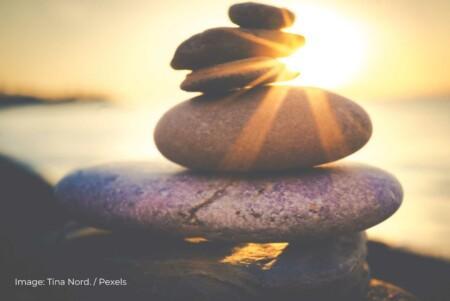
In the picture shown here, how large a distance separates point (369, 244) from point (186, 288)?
3.38 m

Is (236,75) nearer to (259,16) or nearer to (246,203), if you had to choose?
(259,16)

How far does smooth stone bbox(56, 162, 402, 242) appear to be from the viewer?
3.10m

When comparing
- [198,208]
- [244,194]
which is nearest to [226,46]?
[244,194]

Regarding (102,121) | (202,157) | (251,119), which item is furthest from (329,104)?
(102,121)

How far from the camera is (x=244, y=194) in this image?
127 inches

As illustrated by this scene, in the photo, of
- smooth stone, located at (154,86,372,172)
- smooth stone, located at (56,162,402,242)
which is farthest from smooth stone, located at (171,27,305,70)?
smooth stone, located at (56,162,402,242)

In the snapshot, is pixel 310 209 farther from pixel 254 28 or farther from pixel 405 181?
pixel 405 181

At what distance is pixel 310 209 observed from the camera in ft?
10.2

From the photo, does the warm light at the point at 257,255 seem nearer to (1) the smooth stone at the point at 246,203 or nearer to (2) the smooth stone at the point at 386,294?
(1) the smooth stone at the point at 246,203

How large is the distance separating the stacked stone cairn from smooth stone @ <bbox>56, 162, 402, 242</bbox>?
0.01 meters

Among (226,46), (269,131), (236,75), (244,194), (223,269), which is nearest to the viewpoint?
(223,269)

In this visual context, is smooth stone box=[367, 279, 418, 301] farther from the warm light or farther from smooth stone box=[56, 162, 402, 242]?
the warm light

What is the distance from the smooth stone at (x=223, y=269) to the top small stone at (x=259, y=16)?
2.19m

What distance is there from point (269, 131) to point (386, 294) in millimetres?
2042
